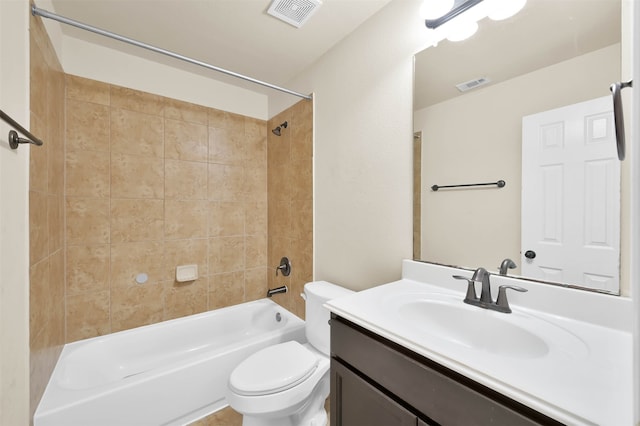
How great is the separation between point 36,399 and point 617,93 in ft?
7.43

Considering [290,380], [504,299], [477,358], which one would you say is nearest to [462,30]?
[504,299]

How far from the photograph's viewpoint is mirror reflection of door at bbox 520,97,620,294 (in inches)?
30.0

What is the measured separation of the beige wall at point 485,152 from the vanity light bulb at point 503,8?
251 mm

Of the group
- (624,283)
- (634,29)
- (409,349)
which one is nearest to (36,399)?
(409,349)

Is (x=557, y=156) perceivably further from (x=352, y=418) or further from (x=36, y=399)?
(x=36, y=399)

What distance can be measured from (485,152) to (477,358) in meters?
0.81

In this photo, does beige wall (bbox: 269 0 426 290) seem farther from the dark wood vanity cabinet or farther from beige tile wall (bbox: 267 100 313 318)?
the dark wood vanity cabinet

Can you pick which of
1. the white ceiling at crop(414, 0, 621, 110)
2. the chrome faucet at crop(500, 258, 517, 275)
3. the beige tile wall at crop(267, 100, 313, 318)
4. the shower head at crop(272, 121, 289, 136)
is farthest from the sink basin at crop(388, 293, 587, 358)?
the shower head at crop(272, 121, 289, 136)

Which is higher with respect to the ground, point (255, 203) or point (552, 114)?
point (552, 114)

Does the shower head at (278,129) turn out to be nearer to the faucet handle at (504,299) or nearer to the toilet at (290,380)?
the toilet at (290,380)

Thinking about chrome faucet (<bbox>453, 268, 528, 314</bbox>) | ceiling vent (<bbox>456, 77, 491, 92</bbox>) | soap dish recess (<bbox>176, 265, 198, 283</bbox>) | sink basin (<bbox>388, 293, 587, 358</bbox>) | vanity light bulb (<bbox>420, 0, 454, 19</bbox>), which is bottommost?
soap dish recess (<bbox>176, 265, 198, 283</bbox>)

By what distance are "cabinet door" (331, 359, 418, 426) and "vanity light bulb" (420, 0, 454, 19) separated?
58.4 inches

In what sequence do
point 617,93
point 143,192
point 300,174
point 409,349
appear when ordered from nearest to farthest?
point 617,93, point 409,349, point 143,192, point 300,174

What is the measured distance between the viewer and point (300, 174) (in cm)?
208
